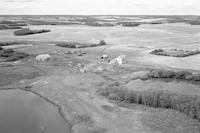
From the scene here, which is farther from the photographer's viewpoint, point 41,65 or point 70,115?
point 41,65

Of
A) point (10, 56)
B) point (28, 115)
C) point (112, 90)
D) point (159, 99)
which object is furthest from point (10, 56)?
point (159, 99)

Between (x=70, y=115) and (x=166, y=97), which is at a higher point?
(x=166, y=97)

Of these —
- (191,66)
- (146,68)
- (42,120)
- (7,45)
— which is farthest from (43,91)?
(7,45)

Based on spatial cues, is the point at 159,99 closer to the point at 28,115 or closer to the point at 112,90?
the point at 112,90

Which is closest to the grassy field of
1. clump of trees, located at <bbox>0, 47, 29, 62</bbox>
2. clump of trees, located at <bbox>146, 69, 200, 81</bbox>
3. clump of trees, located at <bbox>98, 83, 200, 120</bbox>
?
clump of trees, located at <bbox>98, 83, 200, 120</bbox>

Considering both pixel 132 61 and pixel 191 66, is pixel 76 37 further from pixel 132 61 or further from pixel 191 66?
pixel 191 66

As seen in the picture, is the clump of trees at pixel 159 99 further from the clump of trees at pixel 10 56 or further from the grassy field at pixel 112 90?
the clump of trees at pixel 10 56
